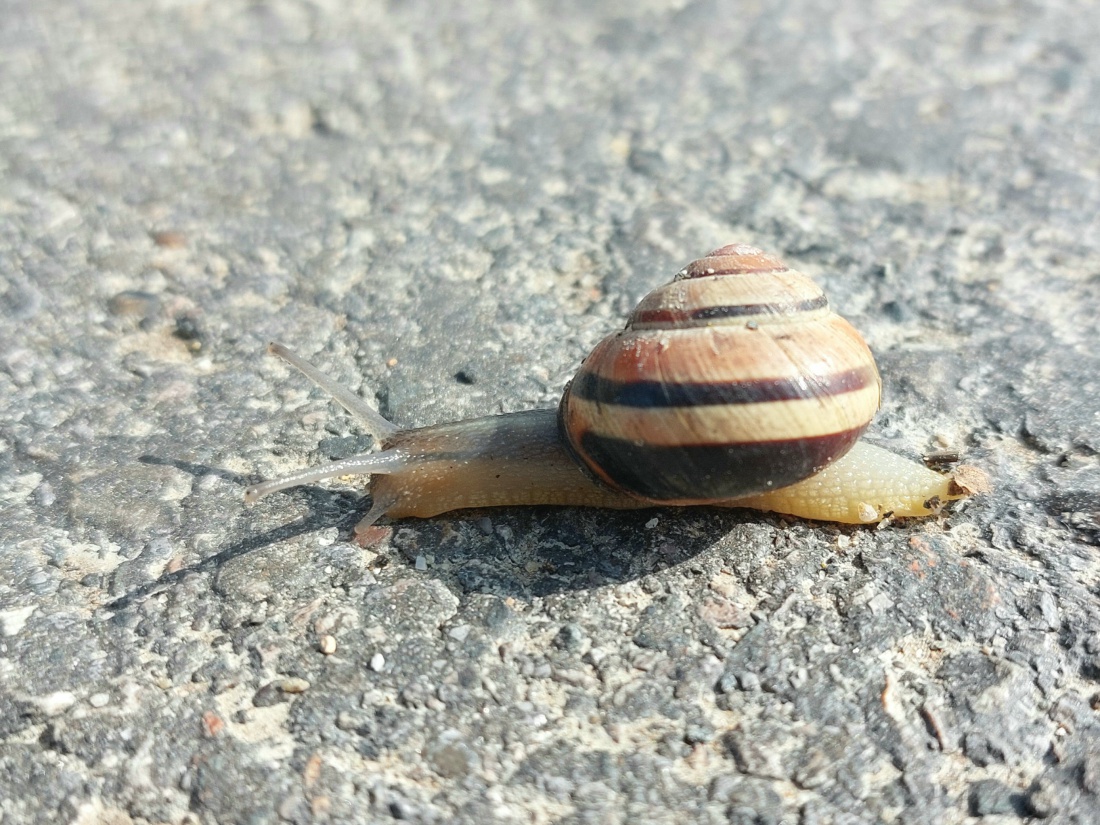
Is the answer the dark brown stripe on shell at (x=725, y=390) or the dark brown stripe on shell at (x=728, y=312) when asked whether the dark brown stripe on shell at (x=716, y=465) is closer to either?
the dark brown stripe on shell at (x=725, y=390)

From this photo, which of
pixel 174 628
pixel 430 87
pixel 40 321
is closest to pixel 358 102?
pixel 430 87

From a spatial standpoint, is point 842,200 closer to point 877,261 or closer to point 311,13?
point 877,261

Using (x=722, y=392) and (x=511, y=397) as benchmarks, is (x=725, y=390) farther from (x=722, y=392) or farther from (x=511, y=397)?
(x=511, y=397)

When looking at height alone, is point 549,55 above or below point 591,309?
above

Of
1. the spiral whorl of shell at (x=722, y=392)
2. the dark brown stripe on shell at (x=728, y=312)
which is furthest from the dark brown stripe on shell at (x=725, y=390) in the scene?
the dark brown stripe on shell at (x=728, y=312)

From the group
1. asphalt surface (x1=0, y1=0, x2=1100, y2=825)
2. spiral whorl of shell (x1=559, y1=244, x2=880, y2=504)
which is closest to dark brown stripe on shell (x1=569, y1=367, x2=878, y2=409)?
spiral whorl of shell (x1=559, y1=244, x2=880, y2=504)

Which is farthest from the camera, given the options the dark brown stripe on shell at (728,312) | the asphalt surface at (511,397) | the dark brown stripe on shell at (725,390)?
the dark brown stripe on shell at (728,312)
